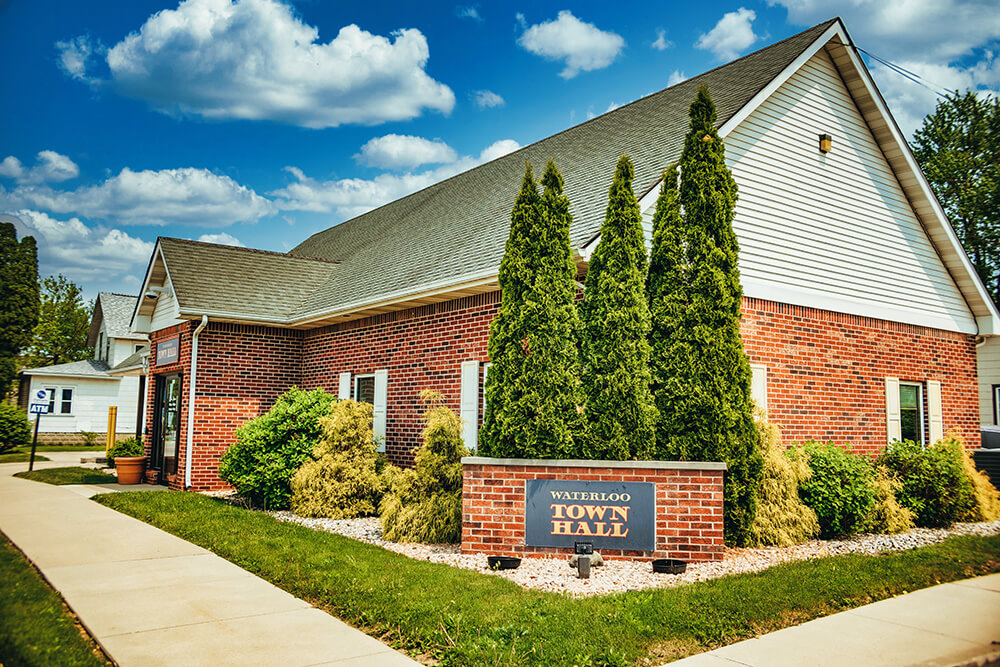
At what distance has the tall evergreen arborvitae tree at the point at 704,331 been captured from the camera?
27.1ft

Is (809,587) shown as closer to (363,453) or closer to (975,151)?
(363,453)

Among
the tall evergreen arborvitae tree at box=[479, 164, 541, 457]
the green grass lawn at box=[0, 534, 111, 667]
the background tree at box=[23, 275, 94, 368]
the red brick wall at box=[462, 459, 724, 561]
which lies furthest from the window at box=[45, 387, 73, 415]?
the red brick wall at box=[462, 459, 724, 561]

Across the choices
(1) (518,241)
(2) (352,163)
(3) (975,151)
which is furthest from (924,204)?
(3) (975,151)

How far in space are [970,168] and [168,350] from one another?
92.5 feet

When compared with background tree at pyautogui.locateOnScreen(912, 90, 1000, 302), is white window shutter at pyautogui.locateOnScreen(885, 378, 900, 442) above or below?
below

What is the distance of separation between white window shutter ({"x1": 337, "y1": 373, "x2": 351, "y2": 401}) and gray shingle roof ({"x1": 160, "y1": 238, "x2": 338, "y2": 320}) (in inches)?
88.3

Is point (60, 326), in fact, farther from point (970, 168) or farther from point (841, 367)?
point (970, 168)

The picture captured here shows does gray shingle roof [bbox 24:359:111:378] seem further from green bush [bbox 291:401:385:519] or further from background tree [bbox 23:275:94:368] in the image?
green bush [bbox 291:401:385:519]

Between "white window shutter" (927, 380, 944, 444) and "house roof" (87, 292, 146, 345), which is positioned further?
"house roof" (87, 292, 146, 345)

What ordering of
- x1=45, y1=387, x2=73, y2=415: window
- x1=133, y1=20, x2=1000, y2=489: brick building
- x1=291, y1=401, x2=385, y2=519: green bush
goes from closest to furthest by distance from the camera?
x1=291, y1=401, x2=385, y2=519: green bush, x1=133, y1=20, x2=1000, y2=489: brick building, x1=45, y1=387, x2=73, y2=415: window

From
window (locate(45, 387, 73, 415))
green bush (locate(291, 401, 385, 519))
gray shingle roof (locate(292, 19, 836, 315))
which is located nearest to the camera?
green bush (locate(291, 401, 385, 519))

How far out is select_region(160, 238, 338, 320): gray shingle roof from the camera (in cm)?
1485

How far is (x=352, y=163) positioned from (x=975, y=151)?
76.9 ft

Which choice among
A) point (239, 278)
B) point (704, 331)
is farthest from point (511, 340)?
point (239, 278)
